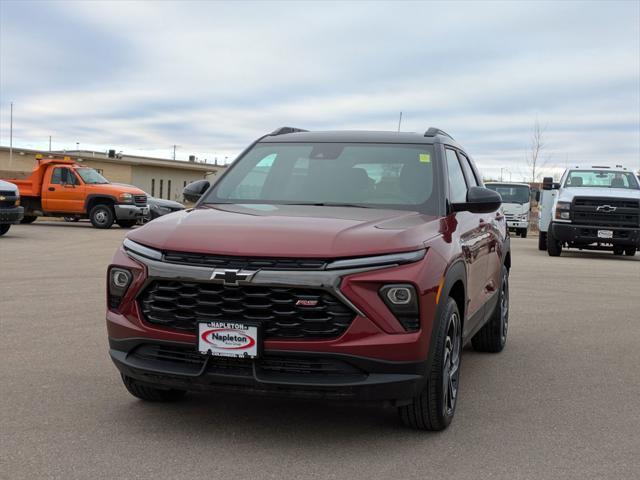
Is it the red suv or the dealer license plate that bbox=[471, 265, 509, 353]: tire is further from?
the dealer license plate

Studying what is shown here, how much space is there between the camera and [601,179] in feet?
63.0

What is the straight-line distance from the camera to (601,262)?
692 inches

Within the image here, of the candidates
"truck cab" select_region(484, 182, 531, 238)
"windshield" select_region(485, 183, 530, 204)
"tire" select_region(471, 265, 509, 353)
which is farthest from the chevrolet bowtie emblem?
"windshield" select_region(485, 183, 530, 204)

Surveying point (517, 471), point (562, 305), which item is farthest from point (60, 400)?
point (562, 305)

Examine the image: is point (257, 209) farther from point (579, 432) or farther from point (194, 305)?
point (579, 432)

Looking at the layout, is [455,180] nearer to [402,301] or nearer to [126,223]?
[402,301]

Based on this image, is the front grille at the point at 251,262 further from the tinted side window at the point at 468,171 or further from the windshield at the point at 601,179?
the windshield at the point at 601,179

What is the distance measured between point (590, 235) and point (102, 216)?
15.2 m

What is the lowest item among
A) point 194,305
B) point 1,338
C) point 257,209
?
point 1,338

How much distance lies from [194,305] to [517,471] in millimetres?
1831

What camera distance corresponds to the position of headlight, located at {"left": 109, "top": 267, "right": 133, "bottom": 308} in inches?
171

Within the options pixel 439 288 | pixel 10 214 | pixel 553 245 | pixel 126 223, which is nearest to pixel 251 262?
pixel 439 288

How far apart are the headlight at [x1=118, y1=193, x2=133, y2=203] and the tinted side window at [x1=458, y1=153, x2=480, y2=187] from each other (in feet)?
65.9

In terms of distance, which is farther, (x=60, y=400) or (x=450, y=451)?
(x=60, y=400)
